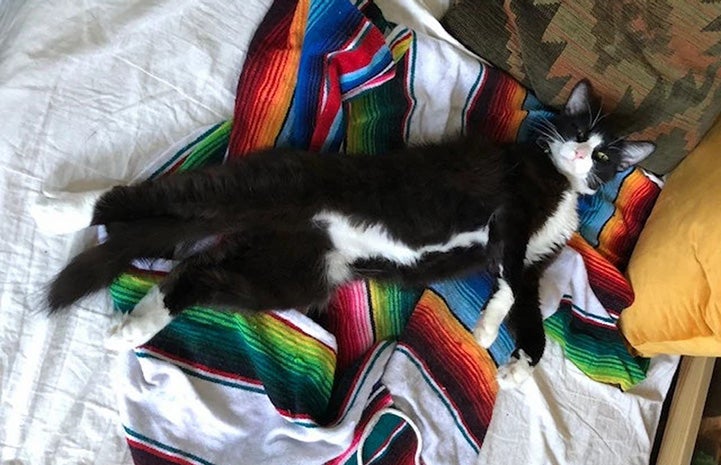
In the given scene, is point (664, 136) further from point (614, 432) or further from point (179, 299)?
point (179, 299)

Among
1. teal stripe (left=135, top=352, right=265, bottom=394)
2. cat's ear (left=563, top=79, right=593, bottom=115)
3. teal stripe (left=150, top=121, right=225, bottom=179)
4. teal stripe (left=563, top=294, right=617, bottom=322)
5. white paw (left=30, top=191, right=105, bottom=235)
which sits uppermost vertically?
cat's ear (left=563, top=79, right=593, bottom=115)

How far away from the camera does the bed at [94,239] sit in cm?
121

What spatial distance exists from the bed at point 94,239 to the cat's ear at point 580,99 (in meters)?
0.27

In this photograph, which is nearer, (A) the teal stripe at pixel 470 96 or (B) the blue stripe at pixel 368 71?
(B) the blue stripe at pixel 368 71

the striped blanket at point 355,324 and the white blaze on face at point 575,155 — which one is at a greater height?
the white blaze on face at point 575,155

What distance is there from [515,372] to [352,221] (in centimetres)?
49

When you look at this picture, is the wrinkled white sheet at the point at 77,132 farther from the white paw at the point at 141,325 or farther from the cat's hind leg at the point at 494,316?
the cat's hind leg at the point at 494,316

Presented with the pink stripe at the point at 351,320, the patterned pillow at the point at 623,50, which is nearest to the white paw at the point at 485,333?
the pink stripe at the point at 351,320

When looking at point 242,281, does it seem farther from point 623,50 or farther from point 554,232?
point 623,50

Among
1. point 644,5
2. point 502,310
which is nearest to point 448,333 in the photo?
point 502,310

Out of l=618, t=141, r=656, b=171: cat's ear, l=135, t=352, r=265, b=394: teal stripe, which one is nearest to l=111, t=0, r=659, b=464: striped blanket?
l=135, t=352, r=265, b=394: teal stripe

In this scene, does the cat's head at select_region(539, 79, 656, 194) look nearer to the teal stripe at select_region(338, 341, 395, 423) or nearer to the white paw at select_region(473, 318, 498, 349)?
the white paw at select_region(473, 318, 498, 349)

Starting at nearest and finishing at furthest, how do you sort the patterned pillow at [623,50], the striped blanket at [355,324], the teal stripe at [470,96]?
the striped blanket at [355,324] < the patterned pillow at [623,50] < the teal stripe at [470,96]

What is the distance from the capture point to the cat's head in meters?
1.54
